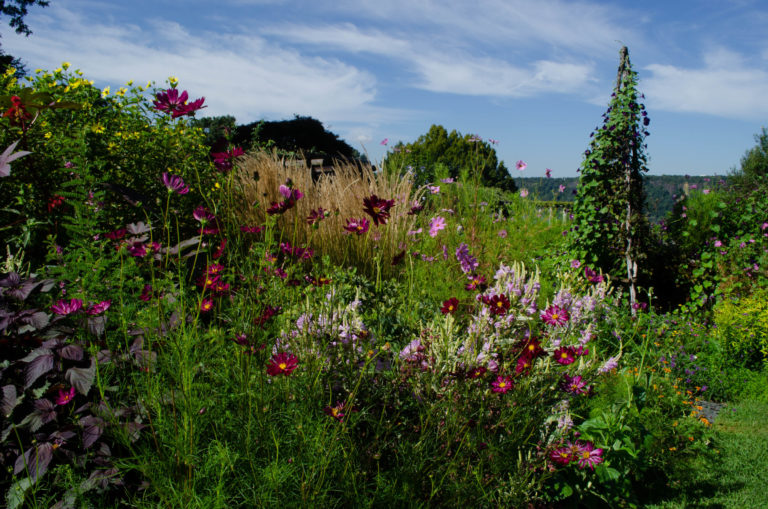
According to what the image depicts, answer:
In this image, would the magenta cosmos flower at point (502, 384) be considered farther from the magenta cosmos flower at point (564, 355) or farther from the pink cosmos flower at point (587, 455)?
the pink cosmos flower at point (587, 455)

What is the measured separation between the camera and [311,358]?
1.68 metres

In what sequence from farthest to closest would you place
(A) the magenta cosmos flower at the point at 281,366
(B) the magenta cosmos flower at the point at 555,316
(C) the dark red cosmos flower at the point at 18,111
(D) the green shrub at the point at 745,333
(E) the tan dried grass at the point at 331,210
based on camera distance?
(D) the green shrub at the point at 745,333 → (E) the tan dried grass at the point at 331,210 → (C) the dark red cosmos flower at the point at 18,111 → (B) the magenta cosmos flower at the point at 555,316 → (A) the magenta cosmos flower at the point at 281,366

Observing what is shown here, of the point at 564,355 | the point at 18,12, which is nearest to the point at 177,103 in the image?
the point at 564,355

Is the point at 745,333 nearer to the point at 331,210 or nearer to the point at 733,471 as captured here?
the point at 733,471

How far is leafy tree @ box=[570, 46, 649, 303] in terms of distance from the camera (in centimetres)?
582

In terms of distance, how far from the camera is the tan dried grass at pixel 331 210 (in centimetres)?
427

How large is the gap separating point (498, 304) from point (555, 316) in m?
0.49

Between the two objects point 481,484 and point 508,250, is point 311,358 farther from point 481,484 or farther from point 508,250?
point 508,250

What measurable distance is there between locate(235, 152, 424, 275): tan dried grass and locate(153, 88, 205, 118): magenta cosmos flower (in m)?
2.42

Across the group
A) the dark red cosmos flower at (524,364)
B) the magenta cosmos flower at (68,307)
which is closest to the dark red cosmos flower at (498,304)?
the dark red cosmos flower at (524,364)

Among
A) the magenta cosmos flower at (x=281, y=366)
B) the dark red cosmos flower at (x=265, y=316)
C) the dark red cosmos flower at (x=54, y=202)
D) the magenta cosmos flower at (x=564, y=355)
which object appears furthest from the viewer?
the dark red cosmos flower at (x=54, y=202)

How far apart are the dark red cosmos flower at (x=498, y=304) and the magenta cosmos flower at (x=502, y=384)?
0.23 metres

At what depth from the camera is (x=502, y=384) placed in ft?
5.48

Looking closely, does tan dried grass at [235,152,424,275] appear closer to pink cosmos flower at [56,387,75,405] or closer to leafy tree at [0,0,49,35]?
pink cosmos flower at [56,387,75,405]
